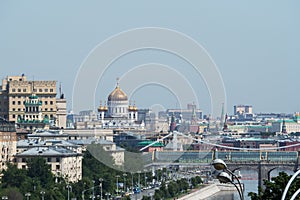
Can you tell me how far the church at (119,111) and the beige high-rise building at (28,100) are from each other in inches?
1374

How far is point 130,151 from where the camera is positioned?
114312 millimetres

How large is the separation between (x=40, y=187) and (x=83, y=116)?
322ft

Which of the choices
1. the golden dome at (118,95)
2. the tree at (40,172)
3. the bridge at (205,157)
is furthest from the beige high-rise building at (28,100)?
the golden dome at (118,95)

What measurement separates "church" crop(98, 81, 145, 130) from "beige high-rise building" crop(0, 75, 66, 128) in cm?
3490

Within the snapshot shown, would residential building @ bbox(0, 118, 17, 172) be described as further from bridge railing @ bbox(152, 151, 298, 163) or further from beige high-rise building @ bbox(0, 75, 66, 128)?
bridge railing @ bbox(152, 151, 298, 163)

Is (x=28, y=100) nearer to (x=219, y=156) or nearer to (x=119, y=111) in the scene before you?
(x=219, y=156)

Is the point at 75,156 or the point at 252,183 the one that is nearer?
the point at 75,156

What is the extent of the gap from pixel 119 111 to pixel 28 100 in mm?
53277

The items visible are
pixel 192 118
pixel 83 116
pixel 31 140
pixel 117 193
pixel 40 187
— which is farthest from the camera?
pixel 192 118

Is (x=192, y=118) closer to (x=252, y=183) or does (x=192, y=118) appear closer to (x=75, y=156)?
(x=252, y=183)

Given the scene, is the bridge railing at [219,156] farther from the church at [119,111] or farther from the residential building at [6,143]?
the residential building at [6,143]

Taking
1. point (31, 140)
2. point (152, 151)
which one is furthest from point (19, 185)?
point (152, 151)

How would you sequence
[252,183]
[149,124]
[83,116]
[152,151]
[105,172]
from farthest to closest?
[149,124]
[83,116]
[152,151]
[252,183]
[105,172]

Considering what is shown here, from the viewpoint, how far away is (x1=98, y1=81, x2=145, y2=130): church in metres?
164
